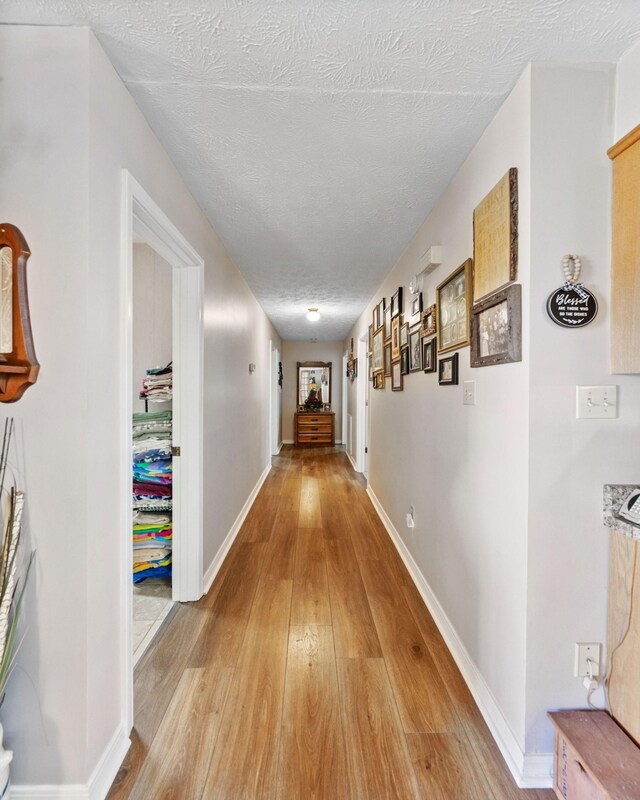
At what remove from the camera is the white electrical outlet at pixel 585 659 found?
1261 millimetres

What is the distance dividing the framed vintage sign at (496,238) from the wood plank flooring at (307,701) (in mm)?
1616

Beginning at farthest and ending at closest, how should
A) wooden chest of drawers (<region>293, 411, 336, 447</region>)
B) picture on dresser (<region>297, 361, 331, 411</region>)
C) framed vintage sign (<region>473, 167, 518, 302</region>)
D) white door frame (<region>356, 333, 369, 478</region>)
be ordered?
1. picture on dresser (<region>297, 361, 331, 411</region>)
2. wooden chest of drawers (<region>293, 411, 336, 447</region>)
3. white door frame (<region>356, 333, 369, 478</region>)
4. framed vintage sign (<region>473, 167, 518, 302</region>)

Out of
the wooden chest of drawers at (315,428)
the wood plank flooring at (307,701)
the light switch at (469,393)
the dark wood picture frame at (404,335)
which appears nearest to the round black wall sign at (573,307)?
the light switch at (469,393)

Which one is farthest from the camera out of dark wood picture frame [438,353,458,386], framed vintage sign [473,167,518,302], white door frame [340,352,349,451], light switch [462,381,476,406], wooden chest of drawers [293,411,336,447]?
wooden chest of drawers [293,411,336,447]

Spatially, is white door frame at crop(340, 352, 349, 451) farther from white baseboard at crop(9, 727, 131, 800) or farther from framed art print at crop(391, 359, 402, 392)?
white baseboard at crop(9, 727, 131, 800)

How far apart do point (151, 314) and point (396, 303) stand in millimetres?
1808

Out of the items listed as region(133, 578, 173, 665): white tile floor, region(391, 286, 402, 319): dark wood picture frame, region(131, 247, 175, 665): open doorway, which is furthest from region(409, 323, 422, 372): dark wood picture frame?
region(133, 578, 173, 665): white tile floor

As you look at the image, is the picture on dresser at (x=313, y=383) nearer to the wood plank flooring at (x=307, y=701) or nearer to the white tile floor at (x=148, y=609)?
the wood plank flooring at (x=307, y=701)

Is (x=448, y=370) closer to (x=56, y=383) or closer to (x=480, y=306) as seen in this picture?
(x=480, y=306)

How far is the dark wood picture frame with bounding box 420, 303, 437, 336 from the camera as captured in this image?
7.30 feet

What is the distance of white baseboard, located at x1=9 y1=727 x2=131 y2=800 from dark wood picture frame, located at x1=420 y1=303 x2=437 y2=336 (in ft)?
7.25

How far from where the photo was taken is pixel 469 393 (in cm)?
171

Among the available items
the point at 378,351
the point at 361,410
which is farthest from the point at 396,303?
the point at 361,410

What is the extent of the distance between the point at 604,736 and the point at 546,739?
6.9 inches
